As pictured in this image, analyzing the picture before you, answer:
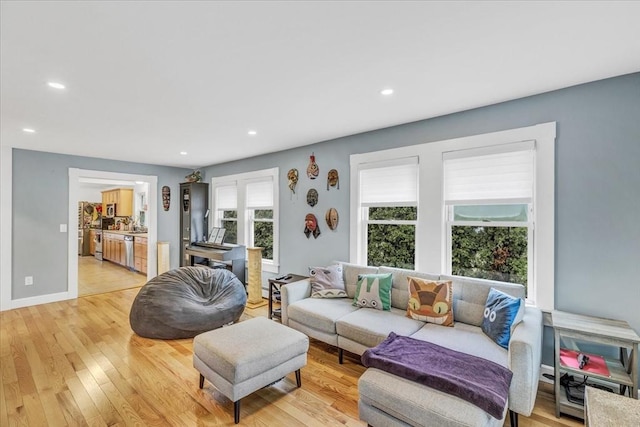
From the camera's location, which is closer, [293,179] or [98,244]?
[293,179]

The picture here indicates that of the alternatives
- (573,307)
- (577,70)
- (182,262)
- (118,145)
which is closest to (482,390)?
(573,307)

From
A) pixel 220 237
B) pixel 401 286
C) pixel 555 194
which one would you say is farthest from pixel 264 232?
pixel 555 194

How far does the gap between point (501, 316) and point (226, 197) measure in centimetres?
498

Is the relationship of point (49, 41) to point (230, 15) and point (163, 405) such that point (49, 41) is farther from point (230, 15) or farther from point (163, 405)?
point (163, 405)

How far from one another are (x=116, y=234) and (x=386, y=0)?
347 inches

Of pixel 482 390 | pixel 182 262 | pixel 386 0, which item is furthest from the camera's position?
pixel 182 262

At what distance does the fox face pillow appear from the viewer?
2.57 metres

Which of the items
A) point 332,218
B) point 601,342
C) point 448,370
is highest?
point 332,218

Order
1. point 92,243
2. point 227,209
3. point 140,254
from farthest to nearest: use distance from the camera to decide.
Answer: point 92,243, point 140,254, point 227,209

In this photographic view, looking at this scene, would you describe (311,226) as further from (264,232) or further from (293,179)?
(264,232)

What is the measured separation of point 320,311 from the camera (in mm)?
2924

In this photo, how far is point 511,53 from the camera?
1901mm

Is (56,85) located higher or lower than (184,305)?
higher

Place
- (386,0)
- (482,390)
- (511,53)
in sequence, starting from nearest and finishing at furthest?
(386,0) → (482,390) → (511,53)
